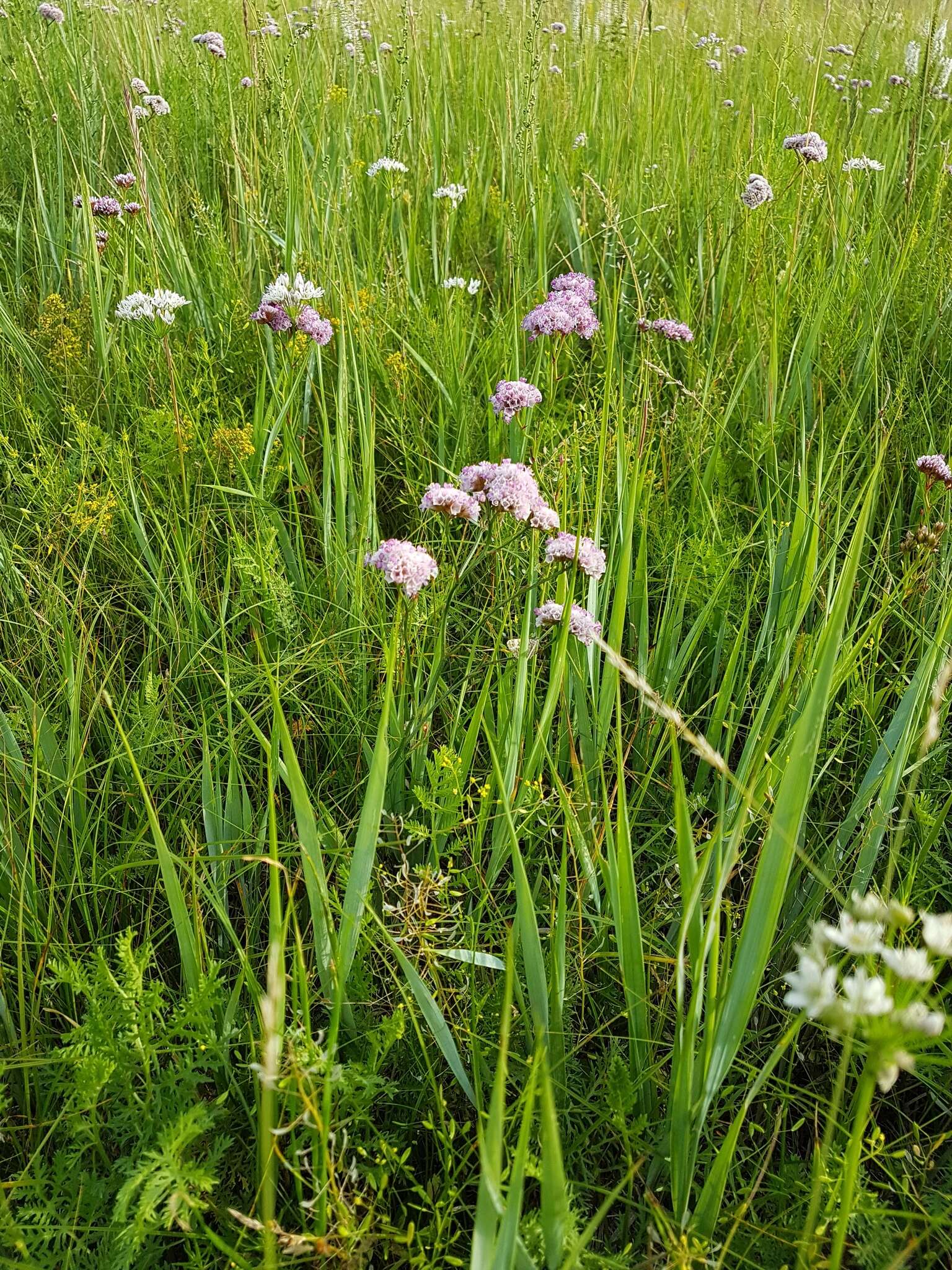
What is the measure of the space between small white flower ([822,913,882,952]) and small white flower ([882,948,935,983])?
0.4 inches

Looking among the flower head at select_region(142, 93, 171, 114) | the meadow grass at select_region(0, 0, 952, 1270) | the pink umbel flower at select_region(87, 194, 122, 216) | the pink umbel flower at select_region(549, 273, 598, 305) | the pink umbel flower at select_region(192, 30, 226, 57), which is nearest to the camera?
the meadow grass at select_region(0, 0, 952, 1270)

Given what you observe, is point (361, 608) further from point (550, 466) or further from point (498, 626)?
point (550, 466)

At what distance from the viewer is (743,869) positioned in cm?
149

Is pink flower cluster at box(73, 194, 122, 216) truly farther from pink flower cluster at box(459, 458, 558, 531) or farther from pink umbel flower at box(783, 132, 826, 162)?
pink umbel flower at box(783, 132, 826, 162)

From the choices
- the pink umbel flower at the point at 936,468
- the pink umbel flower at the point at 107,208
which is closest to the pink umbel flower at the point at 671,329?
the pink umbel flower at the point at 936,468

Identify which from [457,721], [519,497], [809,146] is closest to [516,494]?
[519,497]

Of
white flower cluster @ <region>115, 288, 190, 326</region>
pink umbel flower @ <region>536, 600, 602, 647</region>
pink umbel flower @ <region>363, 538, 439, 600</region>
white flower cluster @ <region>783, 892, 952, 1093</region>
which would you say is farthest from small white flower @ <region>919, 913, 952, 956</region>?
white flower cluster @ <region>115, 288, 190, 326</region>

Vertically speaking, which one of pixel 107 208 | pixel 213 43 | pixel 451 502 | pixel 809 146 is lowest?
pixel 451 502

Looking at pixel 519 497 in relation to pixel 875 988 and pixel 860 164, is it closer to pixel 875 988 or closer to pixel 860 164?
pixel 875 988

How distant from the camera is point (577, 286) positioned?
224cm

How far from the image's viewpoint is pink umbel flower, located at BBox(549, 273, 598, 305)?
7.11ft

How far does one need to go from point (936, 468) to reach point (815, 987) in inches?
60.4

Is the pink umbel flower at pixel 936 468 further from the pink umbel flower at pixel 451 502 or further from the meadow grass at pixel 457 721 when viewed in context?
the pink umbel flower at pixel 451 502

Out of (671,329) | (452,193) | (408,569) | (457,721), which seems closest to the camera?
(408,569)
